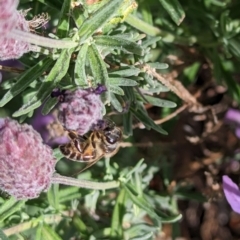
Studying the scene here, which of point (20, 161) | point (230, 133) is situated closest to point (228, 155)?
point (230, 133)

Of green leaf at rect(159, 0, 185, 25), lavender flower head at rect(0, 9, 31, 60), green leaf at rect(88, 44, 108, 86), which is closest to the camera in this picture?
lavender flower head at rect(0, 9, 31, 60)

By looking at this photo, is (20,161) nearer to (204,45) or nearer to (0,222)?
(0,222)

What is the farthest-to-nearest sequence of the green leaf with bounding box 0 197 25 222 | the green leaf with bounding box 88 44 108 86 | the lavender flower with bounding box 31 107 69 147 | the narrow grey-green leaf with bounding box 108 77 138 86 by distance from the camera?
the lavender flower with bounding box 31 107 69 147
the green leaf with bounding box 0 197 25 222
the narrow grey-green leaf with bounding box 108 77 138 86
the green leaf with bounding box 88 44 108 86

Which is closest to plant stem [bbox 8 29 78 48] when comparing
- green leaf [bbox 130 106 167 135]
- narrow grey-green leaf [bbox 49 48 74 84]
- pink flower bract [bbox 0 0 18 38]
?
pink flower bract [bbox 0 0 18 38]

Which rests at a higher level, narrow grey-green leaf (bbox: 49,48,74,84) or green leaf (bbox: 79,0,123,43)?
green leaf (bbox: 79,0,123,43)

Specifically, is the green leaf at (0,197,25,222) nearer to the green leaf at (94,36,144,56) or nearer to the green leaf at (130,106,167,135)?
the green leaf at (130,106,167,135)
